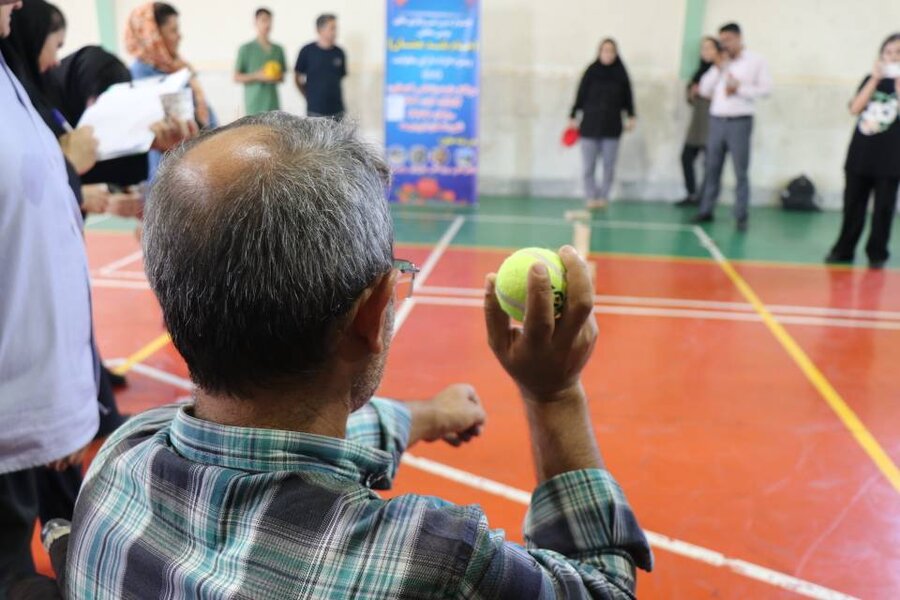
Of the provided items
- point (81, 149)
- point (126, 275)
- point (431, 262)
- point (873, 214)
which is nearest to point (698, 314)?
point (431, 262)

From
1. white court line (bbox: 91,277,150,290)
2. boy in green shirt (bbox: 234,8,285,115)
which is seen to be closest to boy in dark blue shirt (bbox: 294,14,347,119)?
boy in green shirt (bbox: 234,8,285,115)

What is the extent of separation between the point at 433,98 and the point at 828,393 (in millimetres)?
7308

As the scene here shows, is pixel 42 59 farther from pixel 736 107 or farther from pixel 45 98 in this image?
pixel 736 107

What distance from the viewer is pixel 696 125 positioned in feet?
33.3

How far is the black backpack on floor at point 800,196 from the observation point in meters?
10.5

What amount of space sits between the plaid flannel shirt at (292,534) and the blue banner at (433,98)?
9.43 metres

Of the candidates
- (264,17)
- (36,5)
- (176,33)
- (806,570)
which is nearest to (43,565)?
(36,5)

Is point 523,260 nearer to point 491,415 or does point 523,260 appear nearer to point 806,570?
point 806,570

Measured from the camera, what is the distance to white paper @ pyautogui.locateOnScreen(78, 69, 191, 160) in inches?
94.0

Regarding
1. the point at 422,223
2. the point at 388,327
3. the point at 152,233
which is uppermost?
the point at 152,233

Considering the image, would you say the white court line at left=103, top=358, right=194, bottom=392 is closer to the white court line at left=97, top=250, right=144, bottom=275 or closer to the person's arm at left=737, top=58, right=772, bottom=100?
the white court line at left=97, top=250, right=144, bottom=275

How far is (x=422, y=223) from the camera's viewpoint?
8914 mm

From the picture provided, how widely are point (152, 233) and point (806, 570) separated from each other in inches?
98.4

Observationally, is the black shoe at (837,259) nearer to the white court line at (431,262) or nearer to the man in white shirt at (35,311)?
the white court line at (431,262)
